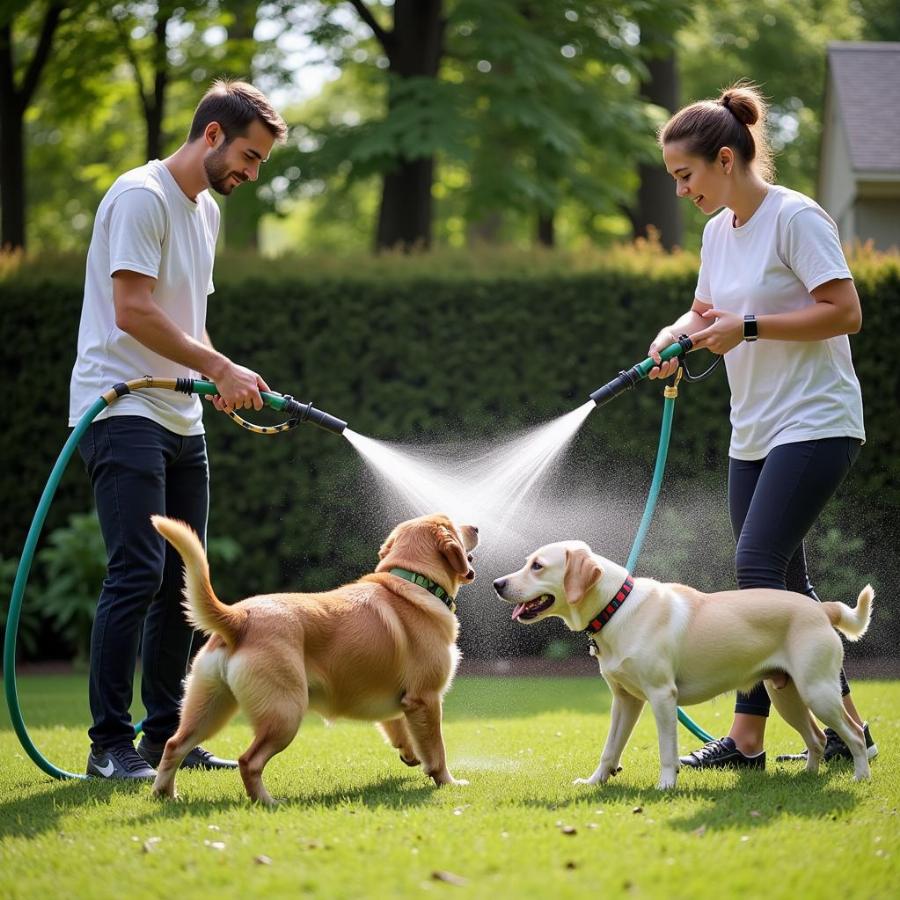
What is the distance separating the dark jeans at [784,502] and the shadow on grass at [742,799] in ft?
2.60

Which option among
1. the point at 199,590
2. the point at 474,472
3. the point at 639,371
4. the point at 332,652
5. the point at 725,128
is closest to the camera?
the point at 199,590

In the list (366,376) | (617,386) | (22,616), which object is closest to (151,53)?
(366,376)

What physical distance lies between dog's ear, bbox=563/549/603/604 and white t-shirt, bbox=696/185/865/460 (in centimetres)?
89

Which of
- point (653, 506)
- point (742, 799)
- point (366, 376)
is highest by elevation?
point (366, 376)

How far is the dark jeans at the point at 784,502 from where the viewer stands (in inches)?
187

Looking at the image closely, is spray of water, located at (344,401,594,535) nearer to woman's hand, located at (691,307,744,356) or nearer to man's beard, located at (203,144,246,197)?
woman's hand, located at (691,307,744,356)

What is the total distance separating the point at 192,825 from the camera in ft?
13.1

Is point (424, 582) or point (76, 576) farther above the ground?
point (424, 582)

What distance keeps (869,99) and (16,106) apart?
11.4 metres

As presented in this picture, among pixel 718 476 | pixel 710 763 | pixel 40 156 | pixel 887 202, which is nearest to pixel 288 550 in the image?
pixel 718 476

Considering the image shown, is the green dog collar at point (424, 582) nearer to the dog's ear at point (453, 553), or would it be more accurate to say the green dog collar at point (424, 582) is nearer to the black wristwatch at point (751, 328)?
the dog's ear at point (453, 553)

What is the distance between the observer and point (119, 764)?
16.3 ft

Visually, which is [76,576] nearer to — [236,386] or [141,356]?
[141,356]

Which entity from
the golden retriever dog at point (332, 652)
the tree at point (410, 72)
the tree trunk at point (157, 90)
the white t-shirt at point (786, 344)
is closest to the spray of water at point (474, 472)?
the golden retriever dog at point (332, 652)
